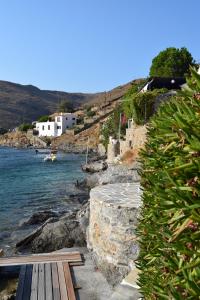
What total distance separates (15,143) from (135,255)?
404 feet

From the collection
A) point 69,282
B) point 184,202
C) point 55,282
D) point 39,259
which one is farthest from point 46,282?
point 184,202

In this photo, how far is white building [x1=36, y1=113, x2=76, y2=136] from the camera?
114 m

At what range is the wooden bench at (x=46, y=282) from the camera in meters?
8.95

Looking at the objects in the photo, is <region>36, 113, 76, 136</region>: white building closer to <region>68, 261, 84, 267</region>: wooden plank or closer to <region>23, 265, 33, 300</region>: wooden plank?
<region>68, 261, 84, 267</region>: wooden plank

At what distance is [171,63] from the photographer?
67688mm

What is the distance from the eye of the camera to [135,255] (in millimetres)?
8695

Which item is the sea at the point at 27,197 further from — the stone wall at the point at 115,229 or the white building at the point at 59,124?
the white building at the point at 59,124

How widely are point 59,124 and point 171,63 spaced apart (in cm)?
5275

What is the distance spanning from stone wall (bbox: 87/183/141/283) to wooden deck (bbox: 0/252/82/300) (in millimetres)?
933

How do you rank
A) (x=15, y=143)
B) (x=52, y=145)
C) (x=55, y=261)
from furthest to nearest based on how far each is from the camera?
(x=15, y=143) < (x=52, y=145) < (x=55, y=261)

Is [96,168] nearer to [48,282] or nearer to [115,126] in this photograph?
[115,126]

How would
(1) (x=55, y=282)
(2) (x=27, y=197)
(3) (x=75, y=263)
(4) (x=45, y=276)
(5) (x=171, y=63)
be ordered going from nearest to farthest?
(1) (x=55, y=282) < (4) (x=45, y=276) < (3) (x=75, y=263) < (2) (x=27, y=197) < (5) (x=171, y=63)

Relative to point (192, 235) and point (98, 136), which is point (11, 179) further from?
point (98, 136)

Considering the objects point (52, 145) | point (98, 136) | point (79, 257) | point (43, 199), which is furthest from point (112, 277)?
point (52, 145)
